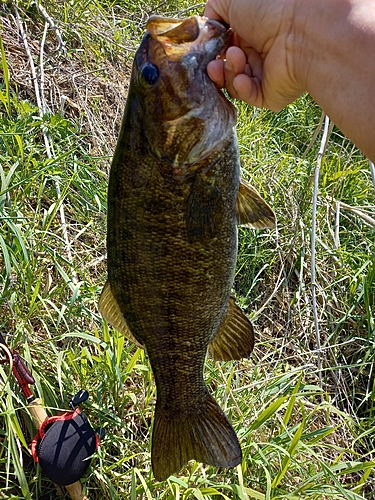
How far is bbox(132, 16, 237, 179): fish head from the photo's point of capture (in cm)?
153

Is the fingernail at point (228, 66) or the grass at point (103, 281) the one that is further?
the grass at point (103, 281)

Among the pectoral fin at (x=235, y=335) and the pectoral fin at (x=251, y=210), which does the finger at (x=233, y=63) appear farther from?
the pectoral fin at (x=235, y=335)

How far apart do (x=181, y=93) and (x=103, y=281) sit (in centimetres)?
161

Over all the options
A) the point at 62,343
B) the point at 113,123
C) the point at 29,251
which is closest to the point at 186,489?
the point at 62,343

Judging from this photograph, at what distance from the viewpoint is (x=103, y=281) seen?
2900 mm

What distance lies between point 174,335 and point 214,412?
381 millimetres

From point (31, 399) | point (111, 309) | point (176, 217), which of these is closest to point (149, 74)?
point (176, 217)

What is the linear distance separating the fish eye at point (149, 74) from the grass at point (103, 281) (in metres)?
0.92

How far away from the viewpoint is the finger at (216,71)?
1.52 m

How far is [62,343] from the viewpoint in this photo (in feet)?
8.77

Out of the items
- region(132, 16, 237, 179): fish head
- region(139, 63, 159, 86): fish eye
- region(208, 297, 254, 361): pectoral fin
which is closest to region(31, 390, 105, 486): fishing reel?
region(208, 297, 254, 361): pectoral fin

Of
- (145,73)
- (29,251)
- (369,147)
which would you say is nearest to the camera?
(369,147)

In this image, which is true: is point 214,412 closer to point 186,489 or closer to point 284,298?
point 186,489

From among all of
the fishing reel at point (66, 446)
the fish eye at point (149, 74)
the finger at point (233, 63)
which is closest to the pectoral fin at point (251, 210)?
the finger at point (233, 63)
